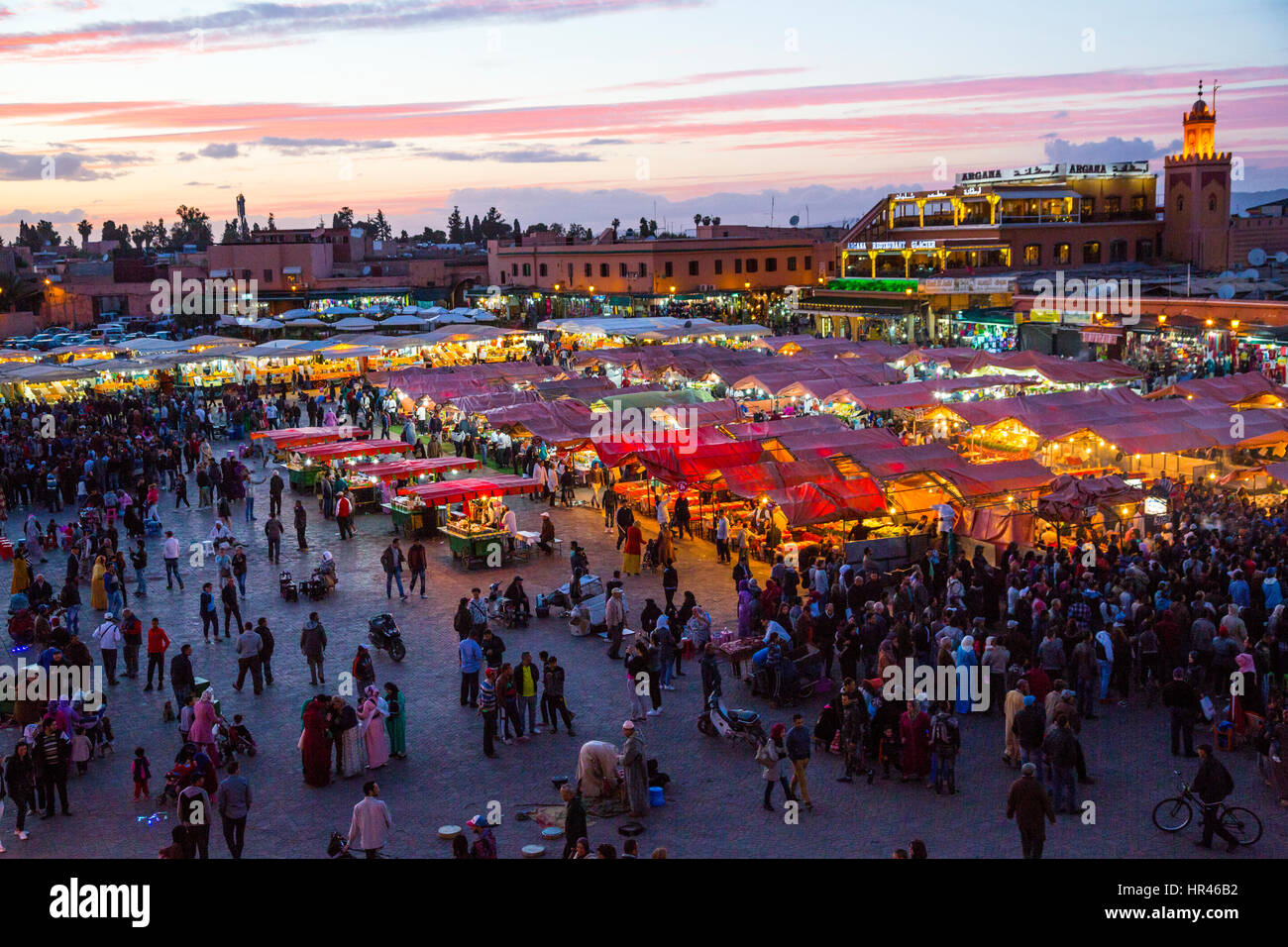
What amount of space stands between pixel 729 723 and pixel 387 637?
4563 millimetres

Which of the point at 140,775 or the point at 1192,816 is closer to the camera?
the point at 1192,816

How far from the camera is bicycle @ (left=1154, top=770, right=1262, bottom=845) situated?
343 inches

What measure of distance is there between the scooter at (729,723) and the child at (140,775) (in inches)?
191

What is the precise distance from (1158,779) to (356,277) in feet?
209

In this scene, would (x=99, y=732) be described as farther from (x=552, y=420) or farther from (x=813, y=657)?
(x=552, y=420)

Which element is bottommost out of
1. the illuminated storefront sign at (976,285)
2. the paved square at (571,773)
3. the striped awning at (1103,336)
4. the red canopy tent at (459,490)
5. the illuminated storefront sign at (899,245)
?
the paved square at (571,773)

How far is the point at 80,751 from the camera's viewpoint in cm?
1055

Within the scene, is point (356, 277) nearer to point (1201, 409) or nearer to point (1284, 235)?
point (1284, 235)

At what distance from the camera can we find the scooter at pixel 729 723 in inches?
422

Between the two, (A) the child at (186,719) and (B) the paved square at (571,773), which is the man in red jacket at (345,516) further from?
(A) the child at (186,719)

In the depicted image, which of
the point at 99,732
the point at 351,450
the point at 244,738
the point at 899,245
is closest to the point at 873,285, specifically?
the point at 899,245

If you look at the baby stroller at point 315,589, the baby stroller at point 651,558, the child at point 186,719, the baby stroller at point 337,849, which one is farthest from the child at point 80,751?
the baby stroller at point 651,558

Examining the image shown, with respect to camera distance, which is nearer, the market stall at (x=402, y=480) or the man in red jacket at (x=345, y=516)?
the man in red jacket at (x=345, y=516)

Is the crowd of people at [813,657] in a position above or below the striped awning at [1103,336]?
below
